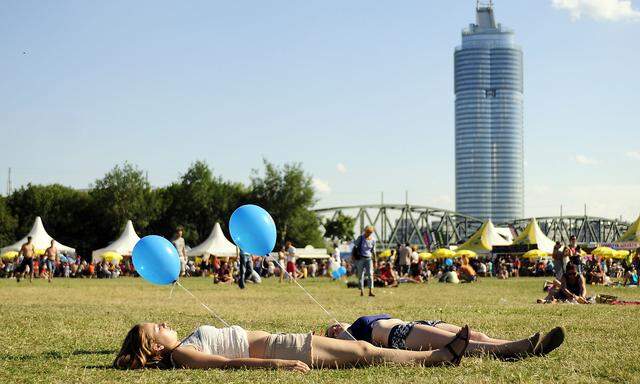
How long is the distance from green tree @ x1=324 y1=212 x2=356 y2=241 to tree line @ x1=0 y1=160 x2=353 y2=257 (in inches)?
1039

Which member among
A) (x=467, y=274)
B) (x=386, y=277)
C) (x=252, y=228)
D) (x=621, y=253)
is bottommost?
(x=467, y=274)

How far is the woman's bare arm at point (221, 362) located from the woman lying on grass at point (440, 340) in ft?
2.67

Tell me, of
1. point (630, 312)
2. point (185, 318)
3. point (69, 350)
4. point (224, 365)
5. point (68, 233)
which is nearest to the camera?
point (224, 365)

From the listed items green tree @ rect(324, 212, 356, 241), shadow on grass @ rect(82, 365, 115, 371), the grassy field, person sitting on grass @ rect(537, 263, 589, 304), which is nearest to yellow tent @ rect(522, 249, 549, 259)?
person sitting on grass @ rect(537, 263, 589, 304)

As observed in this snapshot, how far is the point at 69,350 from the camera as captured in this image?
8.67 m

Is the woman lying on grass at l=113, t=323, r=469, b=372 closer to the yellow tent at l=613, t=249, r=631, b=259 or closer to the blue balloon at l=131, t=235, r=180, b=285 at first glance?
the blue balloon at l=131, t=235, r=180, b=285

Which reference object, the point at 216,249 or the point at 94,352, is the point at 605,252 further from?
the point at 94,352

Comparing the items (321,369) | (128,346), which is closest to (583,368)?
(321,369)

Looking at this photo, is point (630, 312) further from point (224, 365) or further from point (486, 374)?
point (224, 365)

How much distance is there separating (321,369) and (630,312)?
9051 mm

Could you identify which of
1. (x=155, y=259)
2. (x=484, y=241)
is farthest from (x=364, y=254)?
(x=484, y=241)

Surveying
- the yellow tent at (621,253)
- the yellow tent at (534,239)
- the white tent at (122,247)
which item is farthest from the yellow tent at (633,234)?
the white tent at (122,247)

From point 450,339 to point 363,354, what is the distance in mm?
771

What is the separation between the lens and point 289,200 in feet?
312
